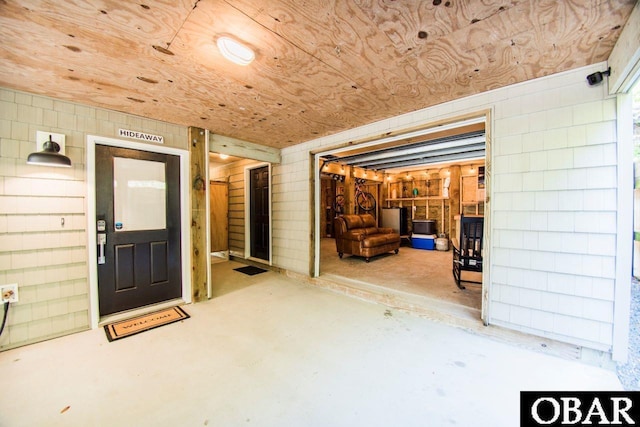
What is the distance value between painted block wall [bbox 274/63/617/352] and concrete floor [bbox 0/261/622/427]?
0.38m

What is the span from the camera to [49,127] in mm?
2441

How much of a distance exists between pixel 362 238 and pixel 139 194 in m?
4.19

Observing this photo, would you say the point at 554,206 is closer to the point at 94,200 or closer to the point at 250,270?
the point at 94,200

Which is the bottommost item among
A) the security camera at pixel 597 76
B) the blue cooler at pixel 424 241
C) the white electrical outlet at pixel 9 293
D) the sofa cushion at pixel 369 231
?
the blue cooler at pixel 424 241

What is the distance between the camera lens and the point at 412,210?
838cm

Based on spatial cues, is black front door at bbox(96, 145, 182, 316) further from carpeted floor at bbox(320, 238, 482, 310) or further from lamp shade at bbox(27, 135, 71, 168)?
carpeted floor at bbox(320, 238, 482, 310)

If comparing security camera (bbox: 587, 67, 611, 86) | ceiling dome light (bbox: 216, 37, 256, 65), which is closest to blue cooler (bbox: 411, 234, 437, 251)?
security camera (bbox: 587, 67, 611, 86)

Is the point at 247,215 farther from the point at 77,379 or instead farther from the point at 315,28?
the point at 315,28

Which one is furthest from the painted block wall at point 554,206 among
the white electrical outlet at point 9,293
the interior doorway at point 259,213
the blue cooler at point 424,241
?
the blue cooler at point 424,241

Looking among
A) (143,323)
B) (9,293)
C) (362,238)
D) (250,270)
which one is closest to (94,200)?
(9,293)

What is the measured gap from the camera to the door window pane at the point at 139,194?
2.83 m

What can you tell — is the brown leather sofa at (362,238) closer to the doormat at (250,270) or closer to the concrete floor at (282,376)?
the doormat at (250,270)

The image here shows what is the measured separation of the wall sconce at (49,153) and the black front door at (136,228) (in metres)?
0.32

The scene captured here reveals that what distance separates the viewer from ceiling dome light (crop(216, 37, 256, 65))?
1.65 meters
